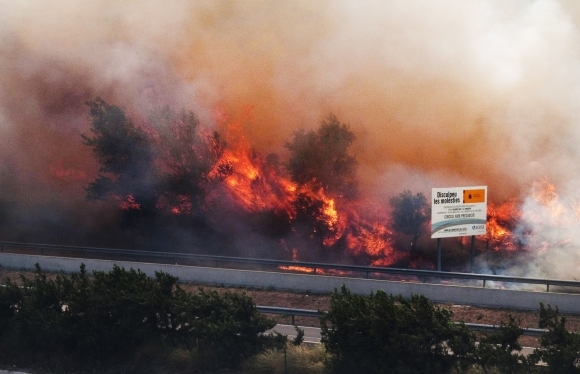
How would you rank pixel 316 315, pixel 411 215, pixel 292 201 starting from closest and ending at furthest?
pixel 316 315 < pixel 411 215 < pixel 292 201

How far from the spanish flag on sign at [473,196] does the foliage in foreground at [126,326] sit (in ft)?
25.3

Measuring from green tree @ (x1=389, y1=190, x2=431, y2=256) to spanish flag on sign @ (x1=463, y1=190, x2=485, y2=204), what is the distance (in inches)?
120

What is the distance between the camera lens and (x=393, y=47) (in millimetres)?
23844

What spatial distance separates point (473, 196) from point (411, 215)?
10.6 feet

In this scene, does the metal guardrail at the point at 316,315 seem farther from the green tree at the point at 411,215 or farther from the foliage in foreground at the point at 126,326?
the green tree at the point at 411,215

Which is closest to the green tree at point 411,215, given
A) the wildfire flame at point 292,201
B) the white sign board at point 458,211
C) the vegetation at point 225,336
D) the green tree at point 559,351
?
the wildfire flame at point 292,201

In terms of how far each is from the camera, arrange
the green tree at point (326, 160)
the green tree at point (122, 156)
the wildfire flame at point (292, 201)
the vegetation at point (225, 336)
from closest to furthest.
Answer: the vegetation at point (225, 336) → the wildfire flame at point (292, 201) → the green tree at point (326, 160) → the green tree at point (122, 156)

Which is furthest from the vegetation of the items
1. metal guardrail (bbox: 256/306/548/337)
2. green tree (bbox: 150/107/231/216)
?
green tree (bbox: 150/107/231/216)

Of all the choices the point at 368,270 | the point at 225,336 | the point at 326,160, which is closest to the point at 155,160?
the point at 326,160

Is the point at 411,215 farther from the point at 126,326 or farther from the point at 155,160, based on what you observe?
the point at 126,326

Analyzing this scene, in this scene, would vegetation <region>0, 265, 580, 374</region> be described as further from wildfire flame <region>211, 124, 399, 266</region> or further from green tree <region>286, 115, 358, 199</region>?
green tree <region>286, 115, 358, 199</region>

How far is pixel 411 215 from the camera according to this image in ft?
66.8

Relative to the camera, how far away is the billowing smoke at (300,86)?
21.8m

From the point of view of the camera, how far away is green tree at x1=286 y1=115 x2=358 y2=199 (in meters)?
21.6
